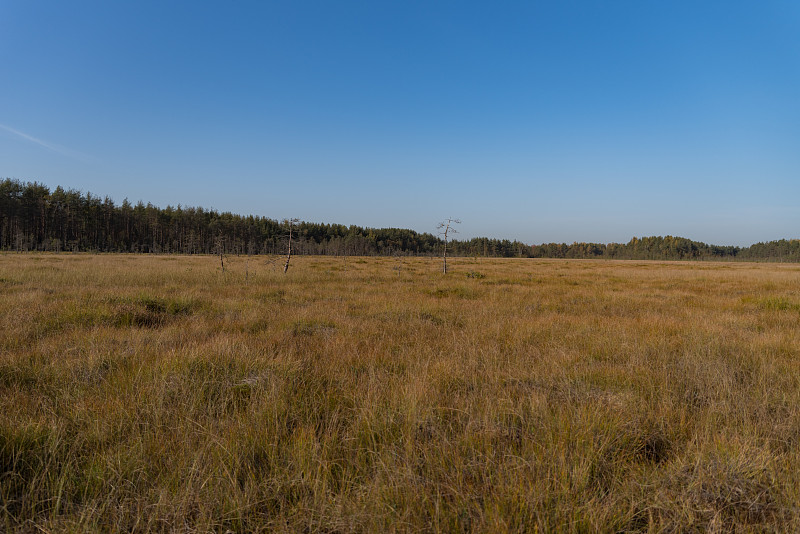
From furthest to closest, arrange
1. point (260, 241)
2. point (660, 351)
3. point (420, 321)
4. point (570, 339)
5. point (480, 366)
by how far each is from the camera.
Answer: point (260, 241) → point (420, 321) → point (570, 339) → point (660, 351) → point (480, 366)

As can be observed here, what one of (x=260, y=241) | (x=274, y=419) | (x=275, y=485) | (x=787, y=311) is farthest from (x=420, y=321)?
(x=260, y=241)

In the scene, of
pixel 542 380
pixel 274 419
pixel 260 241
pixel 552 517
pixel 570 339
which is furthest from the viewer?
pixel 260 241

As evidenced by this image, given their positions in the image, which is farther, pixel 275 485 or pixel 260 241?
pixel 260 241

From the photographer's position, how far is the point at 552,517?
1.59 meters

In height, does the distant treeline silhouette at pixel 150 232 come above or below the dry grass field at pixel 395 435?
above

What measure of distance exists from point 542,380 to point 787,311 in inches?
396

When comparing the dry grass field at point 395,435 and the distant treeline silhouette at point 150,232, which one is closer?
the dry grass field at point 395,435

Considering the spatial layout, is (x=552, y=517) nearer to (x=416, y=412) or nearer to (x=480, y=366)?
(x=416, y=412)

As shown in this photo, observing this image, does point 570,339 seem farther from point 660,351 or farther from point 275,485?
point 275,485

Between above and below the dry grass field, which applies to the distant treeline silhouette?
above

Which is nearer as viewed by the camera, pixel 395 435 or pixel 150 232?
pixel 395 435

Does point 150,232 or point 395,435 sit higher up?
point 150,232

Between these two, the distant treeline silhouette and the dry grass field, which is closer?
the dry grass field

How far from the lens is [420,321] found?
262 inches
